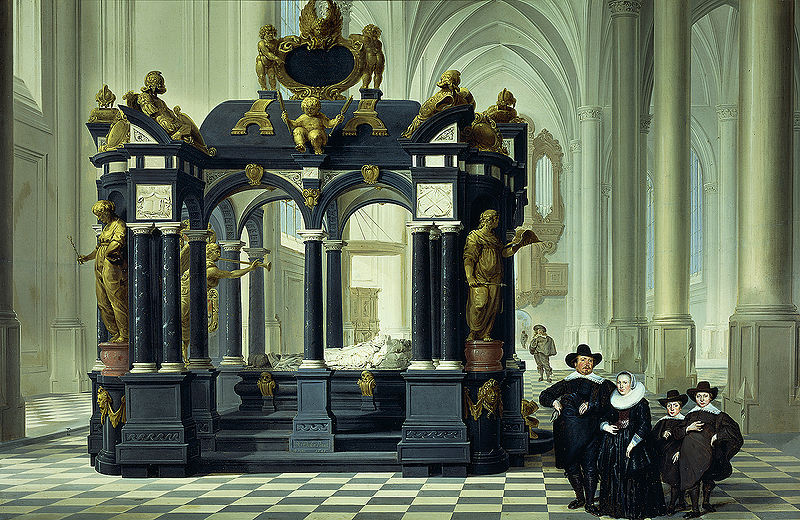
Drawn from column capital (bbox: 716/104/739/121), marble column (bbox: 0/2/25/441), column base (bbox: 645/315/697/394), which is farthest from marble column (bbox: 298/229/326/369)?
column capital (bbox: 716/104/739/121)

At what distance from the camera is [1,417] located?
1274 centimetres

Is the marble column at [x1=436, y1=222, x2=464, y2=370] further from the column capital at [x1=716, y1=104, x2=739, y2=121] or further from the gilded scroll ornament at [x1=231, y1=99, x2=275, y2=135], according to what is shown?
the column capital at [x1=716, y1=104, x2=739, y2=121]

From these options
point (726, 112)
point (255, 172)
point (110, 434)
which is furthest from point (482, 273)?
point (726, 112)

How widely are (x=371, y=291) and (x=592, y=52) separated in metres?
12.1

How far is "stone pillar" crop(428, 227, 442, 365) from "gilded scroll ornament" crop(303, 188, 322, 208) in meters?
1.48

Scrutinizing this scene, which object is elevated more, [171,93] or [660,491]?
[171,93]

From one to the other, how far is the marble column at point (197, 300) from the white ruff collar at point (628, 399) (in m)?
5.66

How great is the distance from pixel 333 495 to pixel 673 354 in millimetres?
11120

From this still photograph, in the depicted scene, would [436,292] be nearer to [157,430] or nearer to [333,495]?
[333,495]

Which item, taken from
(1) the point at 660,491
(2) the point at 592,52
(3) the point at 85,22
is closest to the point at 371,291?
(2) the point at 592,52

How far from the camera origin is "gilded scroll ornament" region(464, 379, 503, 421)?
10289 millimetres

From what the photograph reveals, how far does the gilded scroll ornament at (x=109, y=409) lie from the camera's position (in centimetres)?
1038

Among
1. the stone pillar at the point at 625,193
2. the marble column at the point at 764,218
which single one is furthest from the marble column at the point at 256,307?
the stone pillar at the point at 625,193

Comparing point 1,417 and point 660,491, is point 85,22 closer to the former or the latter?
point 1,417
